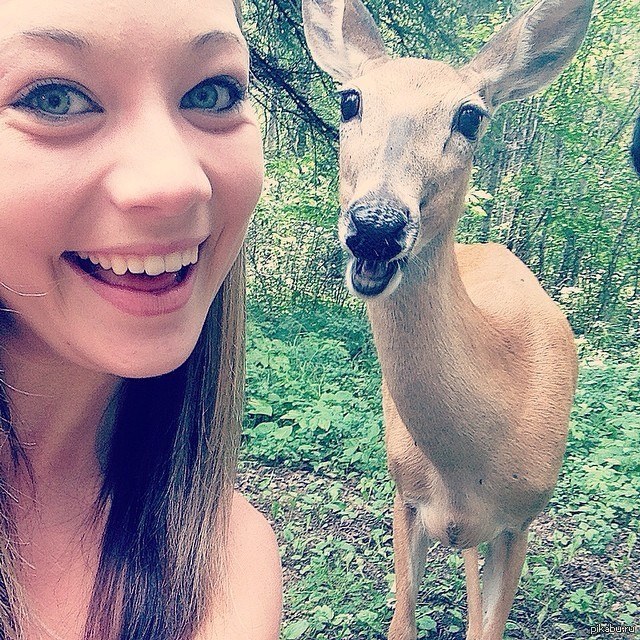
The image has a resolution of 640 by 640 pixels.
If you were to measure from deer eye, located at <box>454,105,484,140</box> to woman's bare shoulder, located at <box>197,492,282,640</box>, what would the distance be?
650 millimetres

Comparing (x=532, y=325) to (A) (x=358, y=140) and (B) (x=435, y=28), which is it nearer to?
(A) (x=358, y=140)

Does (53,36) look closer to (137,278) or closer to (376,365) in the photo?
(137,278)

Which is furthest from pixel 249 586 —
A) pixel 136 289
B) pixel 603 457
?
pixel 603 457

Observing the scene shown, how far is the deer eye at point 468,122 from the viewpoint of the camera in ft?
3.74

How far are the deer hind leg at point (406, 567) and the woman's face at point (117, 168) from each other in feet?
3.10

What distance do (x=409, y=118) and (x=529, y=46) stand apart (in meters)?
0.33

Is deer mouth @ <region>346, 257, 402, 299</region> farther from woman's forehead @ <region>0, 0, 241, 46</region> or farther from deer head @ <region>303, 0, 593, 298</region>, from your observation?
woman's forehead @ <region>0, 0, 241, 46</region>

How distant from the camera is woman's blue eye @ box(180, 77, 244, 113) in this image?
66 cm

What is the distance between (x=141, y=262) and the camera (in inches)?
24.9

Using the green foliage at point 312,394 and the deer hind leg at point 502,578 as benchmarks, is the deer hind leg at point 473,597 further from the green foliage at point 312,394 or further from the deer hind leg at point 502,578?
the green foliage at point 312,394

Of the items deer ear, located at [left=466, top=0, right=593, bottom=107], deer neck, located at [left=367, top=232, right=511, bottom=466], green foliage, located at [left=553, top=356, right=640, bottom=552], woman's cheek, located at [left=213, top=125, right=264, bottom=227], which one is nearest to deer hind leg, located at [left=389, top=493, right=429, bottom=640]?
deer neck, located at [left=367, top=232, right=511, bottom=466]

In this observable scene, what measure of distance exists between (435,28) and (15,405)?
1624mm

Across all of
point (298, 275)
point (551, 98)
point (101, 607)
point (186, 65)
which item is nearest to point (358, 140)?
point (186, 65)

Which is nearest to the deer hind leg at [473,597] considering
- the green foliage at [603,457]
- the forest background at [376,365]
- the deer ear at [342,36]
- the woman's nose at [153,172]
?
the forest background at [376,365]
